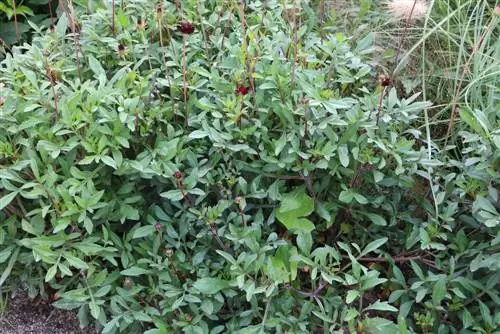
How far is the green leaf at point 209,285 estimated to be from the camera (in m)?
2.05

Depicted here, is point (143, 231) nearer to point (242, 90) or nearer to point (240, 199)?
point (240, 199)

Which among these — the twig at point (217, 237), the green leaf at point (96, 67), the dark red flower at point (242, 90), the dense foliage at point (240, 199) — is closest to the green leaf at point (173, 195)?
the dense foliage at point (240, 199)

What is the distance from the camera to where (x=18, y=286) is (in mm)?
2330

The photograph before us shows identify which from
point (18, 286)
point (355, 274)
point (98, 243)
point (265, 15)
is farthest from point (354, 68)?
point (18, 286)

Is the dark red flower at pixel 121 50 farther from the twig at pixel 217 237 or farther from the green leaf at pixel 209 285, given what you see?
the green leaf at pixel 209 285

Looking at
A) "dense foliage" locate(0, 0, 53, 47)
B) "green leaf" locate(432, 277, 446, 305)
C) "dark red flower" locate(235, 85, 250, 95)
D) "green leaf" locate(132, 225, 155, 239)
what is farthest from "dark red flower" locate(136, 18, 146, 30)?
"green leaf" locate(432, 277, 446, 305)

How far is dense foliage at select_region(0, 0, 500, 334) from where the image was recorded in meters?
2.04

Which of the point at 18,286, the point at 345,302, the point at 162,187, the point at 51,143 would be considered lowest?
the point at 18,286

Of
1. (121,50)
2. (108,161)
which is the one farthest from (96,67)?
(108,161)

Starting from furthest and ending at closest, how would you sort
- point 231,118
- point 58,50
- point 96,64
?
point 58,50 → point 96,64 → point 231,118

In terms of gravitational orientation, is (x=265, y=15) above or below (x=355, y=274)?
above

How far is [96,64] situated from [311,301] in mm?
1006

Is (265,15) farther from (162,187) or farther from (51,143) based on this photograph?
(51,143)

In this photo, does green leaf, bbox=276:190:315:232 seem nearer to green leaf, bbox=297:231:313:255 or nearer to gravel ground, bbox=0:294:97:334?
green leaf, bbox=297:231:313:255
